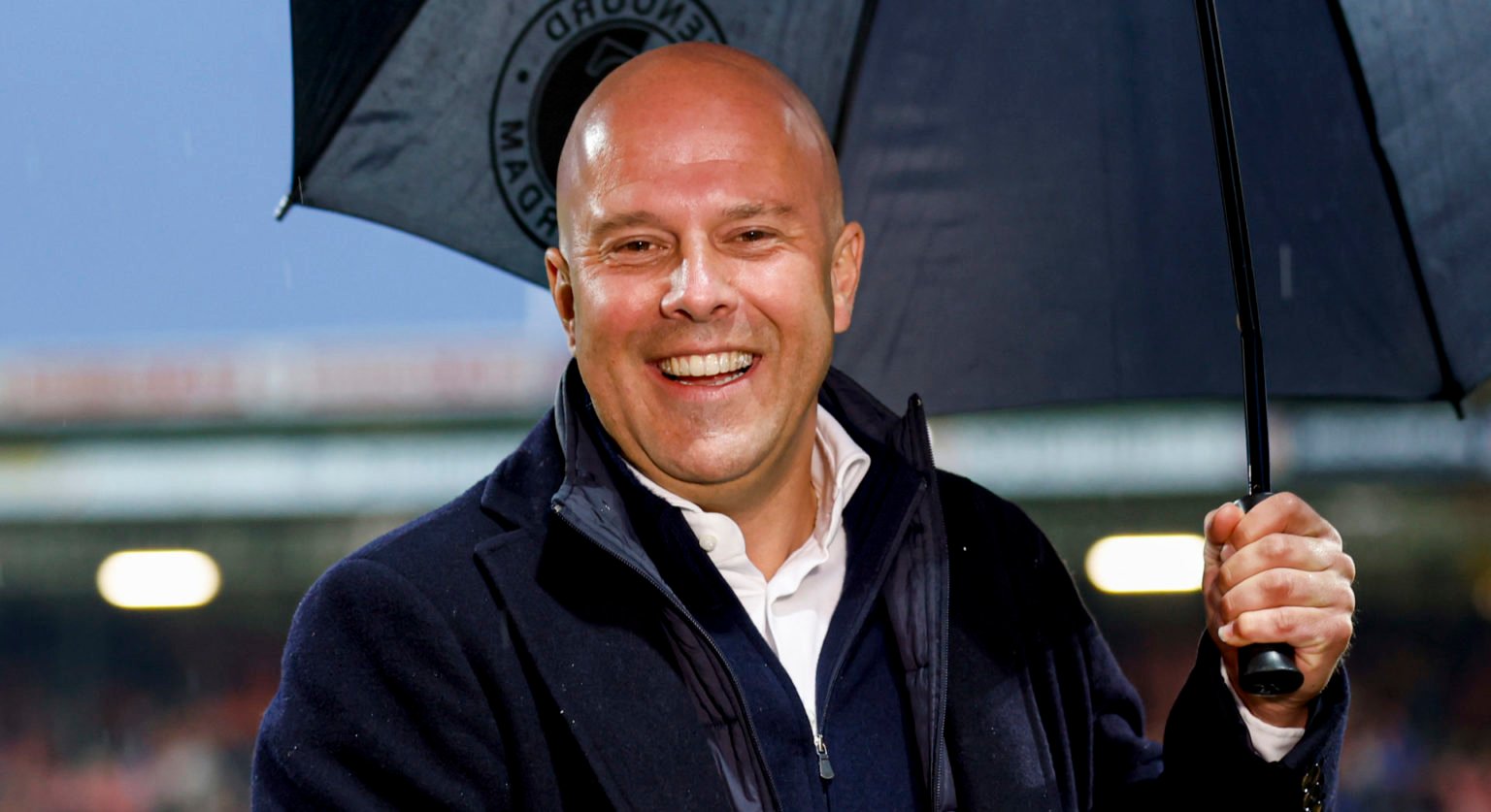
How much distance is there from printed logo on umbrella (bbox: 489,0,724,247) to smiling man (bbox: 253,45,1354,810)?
314 mm

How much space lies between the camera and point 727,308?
6.07 ft

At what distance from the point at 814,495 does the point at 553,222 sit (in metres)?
0.56

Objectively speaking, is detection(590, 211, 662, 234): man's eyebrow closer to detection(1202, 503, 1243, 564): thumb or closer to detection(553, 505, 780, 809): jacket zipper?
detection(553, 505, 780, 809): jacket zipper

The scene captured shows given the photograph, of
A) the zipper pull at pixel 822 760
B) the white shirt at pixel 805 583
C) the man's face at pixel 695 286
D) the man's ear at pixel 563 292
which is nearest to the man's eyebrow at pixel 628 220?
the man's face at pixel 695 286

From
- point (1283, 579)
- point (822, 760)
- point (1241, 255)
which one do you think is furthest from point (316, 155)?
point (1283, 579)

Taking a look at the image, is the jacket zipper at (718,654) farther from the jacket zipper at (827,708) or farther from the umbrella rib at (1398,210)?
the umbrella rib at (1398,210)

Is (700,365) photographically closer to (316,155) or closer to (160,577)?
(316,155)

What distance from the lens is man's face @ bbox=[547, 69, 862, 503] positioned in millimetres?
1849

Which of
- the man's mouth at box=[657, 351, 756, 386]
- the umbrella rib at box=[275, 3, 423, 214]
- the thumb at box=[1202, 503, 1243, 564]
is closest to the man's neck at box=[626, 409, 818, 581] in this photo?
the man's mouth at box=[657, 351, 756, 386]

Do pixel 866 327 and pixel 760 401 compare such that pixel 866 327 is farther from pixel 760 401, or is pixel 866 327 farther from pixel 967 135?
pixel 760 401

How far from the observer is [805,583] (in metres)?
1.99

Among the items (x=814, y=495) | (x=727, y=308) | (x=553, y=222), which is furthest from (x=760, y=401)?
(x=553, y=222)

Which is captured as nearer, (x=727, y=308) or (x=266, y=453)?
(x=727, y=308)

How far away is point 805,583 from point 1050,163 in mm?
801
